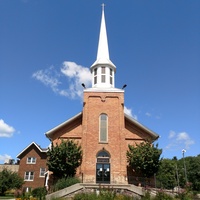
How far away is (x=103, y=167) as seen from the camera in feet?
89.8

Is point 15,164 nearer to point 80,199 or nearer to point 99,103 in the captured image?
point 99,103

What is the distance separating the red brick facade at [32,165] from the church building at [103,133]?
52.4ft

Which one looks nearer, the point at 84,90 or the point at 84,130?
the point at 84,130

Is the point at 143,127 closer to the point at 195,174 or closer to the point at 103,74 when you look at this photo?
the point at 103,74

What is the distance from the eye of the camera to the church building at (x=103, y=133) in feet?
88.5

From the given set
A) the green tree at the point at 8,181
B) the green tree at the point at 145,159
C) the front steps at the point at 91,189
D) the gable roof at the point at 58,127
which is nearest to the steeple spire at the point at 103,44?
the gable roof at the point at 58,127

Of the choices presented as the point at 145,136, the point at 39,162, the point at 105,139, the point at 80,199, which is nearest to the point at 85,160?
the point at 105,139

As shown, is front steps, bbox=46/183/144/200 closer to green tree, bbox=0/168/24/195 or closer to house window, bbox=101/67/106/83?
house window, bbox=101/67/106/83

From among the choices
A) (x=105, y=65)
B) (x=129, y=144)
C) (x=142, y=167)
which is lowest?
(x=142, y=167)

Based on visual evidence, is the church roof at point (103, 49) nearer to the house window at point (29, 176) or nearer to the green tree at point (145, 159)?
the green tree at point (145, 159)

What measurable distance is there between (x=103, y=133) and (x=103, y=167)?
3.60 metres

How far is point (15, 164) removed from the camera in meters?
61.7

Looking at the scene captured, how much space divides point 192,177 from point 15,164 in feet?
152

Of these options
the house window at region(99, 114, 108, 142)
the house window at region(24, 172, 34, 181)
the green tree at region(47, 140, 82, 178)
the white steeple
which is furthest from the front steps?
the house window at region(24, 172, 34, 181)
